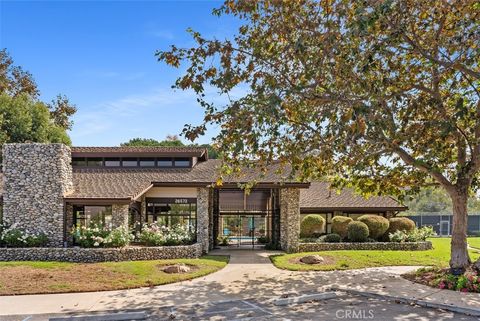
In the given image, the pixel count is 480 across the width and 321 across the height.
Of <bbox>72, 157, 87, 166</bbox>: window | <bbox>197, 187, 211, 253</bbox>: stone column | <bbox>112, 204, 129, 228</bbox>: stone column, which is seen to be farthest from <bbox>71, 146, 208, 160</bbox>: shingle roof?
<bbox>112, 204, 129, 228</bbox>: stone column

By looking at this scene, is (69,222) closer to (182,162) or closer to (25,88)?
(182,162)

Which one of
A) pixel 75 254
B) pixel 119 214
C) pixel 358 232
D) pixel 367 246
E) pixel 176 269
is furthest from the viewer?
pixel 358 232

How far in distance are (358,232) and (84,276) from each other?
1575 centimetres

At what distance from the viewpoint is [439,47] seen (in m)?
14.1

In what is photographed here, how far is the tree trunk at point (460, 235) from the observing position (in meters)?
15.6

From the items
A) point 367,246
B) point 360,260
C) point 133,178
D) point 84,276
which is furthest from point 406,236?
point 84,276

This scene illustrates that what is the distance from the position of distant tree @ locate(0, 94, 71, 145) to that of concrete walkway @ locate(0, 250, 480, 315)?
25085mm

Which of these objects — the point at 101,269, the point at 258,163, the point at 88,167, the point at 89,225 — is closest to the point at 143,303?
the point at 101,269

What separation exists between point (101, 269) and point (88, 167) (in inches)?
468

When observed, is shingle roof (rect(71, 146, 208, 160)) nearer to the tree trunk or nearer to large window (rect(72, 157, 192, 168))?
large window (rect(72, 157, 192, 168))

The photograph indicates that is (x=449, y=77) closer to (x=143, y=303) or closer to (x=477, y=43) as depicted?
(x=477, y=43)

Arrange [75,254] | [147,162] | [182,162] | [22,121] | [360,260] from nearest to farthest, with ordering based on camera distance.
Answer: [75,254], [360,260], [182,162], [147,162], [22,121]

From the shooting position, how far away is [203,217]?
23.7 m

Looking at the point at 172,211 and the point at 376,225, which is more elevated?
the point at 172,211
